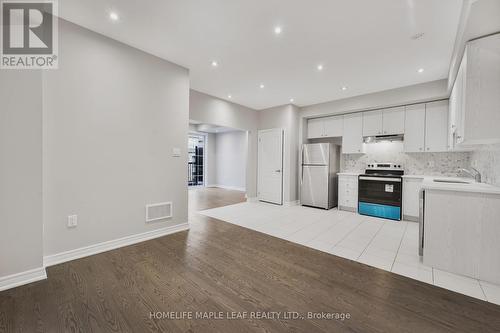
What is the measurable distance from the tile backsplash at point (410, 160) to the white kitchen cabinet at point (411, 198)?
0.53m

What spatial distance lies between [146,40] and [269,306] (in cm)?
339

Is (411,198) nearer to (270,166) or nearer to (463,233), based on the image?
(463,233)

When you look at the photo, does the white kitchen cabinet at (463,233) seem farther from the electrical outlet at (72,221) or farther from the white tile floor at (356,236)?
the electrical outlet at (72,221)

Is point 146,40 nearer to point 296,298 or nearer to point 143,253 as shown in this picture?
point 143,253

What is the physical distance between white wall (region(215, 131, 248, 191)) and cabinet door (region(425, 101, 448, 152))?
6034 millimetres

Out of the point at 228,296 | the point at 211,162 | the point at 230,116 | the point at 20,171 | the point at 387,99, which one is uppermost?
the point at 387,99

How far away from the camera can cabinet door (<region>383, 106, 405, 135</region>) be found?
4.36 metres

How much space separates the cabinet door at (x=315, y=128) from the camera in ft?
18.4

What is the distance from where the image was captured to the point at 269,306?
5.47ft

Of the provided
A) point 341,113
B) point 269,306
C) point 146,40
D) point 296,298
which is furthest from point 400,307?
point 341,113

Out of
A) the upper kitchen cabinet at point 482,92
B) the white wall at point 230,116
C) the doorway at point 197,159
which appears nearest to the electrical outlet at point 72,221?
the white wall at point 230,116

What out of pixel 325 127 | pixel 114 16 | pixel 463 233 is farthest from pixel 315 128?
pixel 114 16

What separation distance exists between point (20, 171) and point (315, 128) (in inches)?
223

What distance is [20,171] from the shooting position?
6.33 ft
